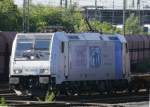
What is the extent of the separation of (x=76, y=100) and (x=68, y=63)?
2301 millimetres

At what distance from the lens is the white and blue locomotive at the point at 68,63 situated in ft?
85.8

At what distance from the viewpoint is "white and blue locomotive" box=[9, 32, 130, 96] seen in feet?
85.8

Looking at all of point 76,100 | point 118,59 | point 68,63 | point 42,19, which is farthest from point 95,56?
point 42,19

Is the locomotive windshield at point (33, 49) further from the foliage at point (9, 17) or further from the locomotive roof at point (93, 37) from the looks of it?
the foliage at point (9, 17)

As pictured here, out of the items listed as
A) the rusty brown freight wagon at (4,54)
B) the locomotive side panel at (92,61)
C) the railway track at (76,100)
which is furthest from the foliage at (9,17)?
the locomotive side panel at (92,61)

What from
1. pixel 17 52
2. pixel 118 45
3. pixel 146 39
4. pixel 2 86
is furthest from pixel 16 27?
pixel 17 52

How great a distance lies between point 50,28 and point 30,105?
8.48 m

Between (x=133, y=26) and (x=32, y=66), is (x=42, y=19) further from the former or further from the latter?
(x=32, y=66)

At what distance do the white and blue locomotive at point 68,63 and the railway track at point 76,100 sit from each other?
0.57m

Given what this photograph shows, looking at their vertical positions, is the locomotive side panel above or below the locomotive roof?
below

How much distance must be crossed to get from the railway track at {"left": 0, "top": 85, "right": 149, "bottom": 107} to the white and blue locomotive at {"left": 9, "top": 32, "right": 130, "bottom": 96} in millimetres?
570

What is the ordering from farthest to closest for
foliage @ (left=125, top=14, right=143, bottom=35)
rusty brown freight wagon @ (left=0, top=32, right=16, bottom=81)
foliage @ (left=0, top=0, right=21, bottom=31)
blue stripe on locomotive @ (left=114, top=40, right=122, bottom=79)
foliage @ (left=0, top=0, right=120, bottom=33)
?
1. foliage @ (left=125, top=14, right=143, bottom=35)
2. foliage @ (left=0, top=0, right=120, bottom=33)
3. foliage @ (left=0, top=0, right=21, bottom=31)
4. rusty brown freight wagon @ (left=0, top=32, right=16, bottom=81)
5. blue stripe on locomotive @ (left=114, top=40, right=122, bottom=79)

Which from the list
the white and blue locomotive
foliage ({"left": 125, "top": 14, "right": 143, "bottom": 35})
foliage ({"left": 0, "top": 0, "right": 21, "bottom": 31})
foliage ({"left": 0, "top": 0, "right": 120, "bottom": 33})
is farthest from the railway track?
foliage ({"left": 125, "top": 14, "right": 143, "bottom": 35})

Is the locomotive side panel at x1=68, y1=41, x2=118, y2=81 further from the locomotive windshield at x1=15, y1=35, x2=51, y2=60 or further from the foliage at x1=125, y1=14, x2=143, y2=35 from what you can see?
the foliage at x1=125, y1=14, x2=143, y2=35
